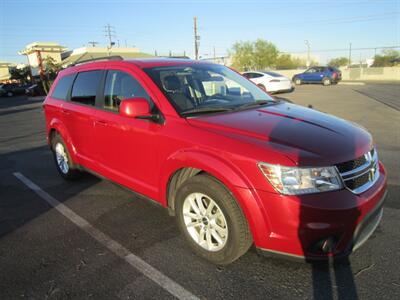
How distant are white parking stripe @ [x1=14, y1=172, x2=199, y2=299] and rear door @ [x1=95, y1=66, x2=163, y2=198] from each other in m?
0.62

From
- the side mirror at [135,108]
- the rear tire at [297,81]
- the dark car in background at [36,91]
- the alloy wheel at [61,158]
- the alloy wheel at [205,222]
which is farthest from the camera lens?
the dark car in background at [36,91]

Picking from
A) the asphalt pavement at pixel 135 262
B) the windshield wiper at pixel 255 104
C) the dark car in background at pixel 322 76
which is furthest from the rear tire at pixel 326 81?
the windshield wiper at pixel 255 104

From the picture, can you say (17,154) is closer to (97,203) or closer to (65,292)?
(97,203)

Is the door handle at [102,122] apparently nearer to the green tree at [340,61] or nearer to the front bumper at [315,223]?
the front bumper at [315,223]

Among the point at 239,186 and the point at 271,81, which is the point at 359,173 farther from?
the point at 271,81

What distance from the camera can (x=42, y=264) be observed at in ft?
10.1

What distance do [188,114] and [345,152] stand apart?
1.43 metres

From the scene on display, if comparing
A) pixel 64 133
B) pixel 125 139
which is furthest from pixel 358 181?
pixel 64 133

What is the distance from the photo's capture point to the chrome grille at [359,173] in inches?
99.1

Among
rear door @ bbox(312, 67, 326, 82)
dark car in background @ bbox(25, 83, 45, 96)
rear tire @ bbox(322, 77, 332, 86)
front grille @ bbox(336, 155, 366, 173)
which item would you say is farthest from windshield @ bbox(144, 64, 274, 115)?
dark car in background @ bbox(25, 83, 45, 96)

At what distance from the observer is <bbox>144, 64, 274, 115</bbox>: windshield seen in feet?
11.1

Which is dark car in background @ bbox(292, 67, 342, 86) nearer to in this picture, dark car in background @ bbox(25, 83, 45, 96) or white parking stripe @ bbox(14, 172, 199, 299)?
white parking stripe @ bbox(14, 172, 199, 299)

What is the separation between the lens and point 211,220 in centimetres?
292

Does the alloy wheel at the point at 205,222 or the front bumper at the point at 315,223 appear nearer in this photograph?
the front bumper at the point at 315,223
